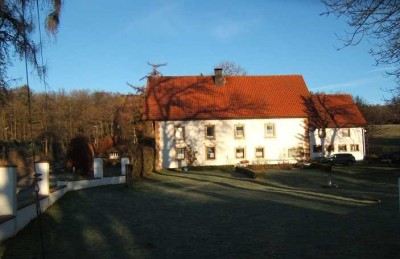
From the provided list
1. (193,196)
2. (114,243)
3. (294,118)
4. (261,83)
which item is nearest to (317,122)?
(294,118)

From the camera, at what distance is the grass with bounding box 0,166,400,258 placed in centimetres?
870

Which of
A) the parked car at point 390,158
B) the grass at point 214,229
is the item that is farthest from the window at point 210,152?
the grass at point 214,229

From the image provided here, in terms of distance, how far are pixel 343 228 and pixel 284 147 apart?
132 feet

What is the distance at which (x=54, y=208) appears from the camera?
15008 millimetres

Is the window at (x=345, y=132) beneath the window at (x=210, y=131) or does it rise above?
beneath

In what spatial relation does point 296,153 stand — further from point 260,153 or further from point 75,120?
point 75,120

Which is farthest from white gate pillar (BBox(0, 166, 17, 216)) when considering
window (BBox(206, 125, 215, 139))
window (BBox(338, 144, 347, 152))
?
window (BBox(338, 144, 347, 152))

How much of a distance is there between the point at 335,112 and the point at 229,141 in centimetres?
1431

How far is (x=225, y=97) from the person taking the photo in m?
53.5

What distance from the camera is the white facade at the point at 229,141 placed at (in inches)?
1966

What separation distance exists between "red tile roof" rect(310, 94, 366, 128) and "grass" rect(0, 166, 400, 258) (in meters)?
36.8

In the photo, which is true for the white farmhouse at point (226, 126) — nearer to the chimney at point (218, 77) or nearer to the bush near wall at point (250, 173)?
the chimney at point (218, 77)

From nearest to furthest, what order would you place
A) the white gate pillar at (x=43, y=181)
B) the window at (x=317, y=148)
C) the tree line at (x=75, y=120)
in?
1. the white gate pillar at (x=43, y=181)
2. the window at (x=317, y=148)
3. the tree line at (x=75, y=120)

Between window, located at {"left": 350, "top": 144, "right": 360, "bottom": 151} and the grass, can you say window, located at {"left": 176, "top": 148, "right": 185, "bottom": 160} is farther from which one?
the grass
